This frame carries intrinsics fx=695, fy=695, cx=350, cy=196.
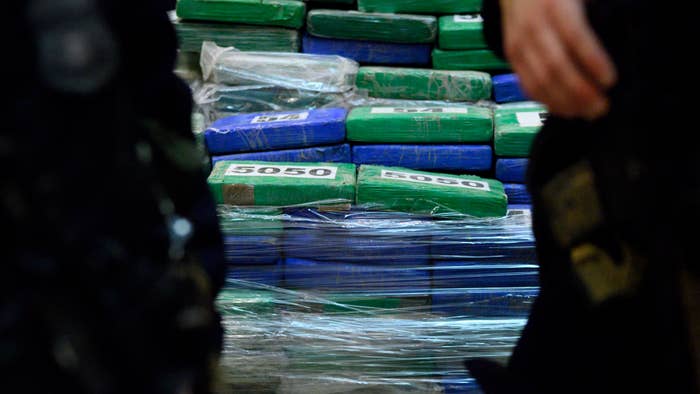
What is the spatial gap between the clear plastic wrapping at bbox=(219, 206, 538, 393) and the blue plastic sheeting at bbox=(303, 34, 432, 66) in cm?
76

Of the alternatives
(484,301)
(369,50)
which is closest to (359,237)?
(484,301)

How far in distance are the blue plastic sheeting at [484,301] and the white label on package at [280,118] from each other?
1.91 ft

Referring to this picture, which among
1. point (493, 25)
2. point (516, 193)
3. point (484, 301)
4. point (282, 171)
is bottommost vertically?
point (484, 301)

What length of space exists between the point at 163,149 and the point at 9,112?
0.37ft

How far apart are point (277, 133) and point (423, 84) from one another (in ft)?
1.67

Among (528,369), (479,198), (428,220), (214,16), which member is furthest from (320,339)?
(214,16)

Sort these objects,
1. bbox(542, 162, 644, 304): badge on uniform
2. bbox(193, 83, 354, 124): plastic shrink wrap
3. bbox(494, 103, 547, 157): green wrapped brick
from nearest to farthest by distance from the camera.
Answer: bbox(542, 162, 644, 304): badge on uniform
bbox(494, 103, 547, 157): green wrapped brick
bbox(193, 83, 354, 124): plastic shrink wrap

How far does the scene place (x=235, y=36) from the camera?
208cm

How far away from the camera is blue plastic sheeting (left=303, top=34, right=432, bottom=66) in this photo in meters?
2.11

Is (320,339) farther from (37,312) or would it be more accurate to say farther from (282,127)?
(37,312)

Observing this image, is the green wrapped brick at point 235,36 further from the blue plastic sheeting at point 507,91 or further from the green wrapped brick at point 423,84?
the blue plastic sheeting at point 507,91

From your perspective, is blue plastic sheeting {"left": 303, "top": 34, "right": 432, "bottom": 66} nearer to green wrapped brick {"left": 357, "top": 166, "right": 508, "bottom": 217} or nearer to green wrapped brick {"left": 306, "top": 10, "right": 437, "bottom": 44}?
green wrapped brick {"left": 306, "top": 10, "right": 437, "bottom": 44}

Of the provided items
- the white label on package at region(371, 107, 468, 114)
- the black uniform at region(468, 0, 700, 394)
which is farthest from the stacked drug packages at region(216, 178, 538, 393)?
the black uniform at region(468, 0, 700, 394)

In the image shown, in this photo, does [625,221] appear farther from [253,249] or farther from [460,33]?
[460,33]
